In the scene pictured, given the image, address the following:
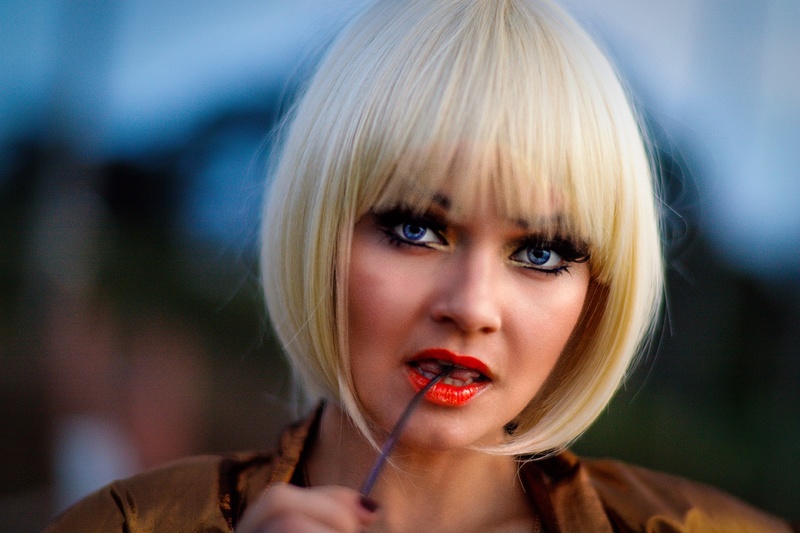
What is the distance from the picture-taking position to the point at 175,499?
966mm

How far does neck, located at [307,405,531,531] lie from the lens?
0.94m

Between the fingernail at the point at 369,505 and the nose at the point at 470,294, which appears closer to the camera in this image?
the fingernail at the point at 369,505

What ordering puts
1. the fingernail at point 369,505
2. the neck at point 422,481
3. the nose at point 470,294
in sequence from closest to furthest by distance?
the fingernail at point 369,505, the nose at point 470,294, the neck at point 422,481

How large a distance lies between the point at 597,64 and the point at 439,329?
0.37 metres

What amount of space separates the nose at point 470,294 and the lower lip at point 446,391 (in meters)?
0.07

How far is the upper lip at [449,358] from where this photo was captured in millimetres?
800

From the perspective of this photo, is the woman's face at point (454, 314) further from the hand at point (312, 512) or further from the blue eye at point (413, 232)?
the hand at point (312, 512)

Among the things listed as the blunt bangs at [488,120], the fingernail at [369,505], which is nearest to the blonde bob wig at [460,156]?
the blunt bangs at [488,120]

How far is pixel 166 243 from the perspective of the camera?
9.11ft

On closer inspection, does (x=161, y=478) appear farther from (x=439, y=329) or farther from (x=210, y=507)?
(x=439, y=329)

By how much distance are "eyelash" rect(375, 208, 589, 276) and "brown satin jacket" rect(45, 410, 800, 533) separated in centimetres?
31

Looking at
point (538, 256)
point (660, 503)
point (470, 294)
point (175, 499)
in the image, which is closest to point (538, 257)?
point (538, 256)

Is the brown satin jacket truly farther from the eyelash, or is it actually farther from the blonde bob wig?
the eyelash

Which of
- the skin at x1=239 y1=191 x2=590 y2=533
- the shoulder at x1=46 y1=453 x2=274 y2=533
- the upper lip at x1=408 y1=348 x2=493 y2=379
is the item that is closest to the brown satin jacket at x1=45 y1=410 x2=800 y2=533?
the shoulder at x1=46 y1=453 x2=274 y2=533
